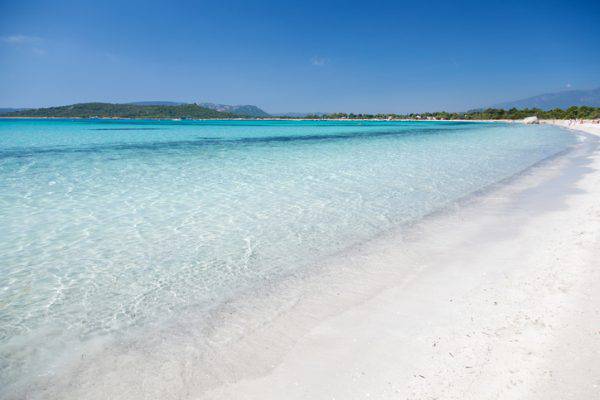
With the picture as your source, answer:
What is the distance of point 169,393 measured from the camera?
120 inches

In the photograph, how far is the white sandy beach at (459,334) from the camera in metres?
2.98

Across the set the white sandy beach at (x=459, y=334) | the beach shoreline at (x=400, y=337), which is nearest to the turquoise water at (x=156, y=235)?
the beach shoreline at (x=400, y=337)

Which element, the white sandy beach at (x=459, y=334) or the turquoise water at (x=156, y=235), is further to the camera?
the turquoise water at (x=156, y=235)

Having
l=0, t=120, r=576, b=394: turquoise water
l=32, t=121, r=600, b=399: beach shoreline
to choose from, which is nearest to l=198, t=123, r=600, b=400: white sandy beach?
l=32, t=121, r=600, b=399: beach shoreline

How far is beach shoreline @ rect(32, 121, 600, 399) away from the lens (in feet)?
9.93

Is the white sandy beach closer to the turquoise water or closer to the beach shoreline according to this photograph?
the beach shoreline

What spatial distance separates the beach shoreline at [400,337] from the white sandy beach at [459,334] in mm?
14

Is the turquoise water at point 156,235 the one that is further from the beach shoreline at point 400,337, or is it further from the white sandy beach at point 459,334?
the white sandy beach at point 459,334

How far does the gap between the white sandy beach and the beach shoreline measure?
0.05 feet

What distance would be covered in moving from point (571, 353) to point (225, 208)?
7.47 metres

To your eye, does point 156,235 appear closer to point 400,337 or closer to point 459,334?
point 400,337

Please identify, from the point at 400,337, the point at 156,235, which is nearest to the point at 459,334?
the point at 400,337

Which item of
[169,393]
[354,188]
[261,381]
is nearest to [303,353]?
[261,381]

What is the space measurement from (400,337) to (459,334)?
1.89 ft
